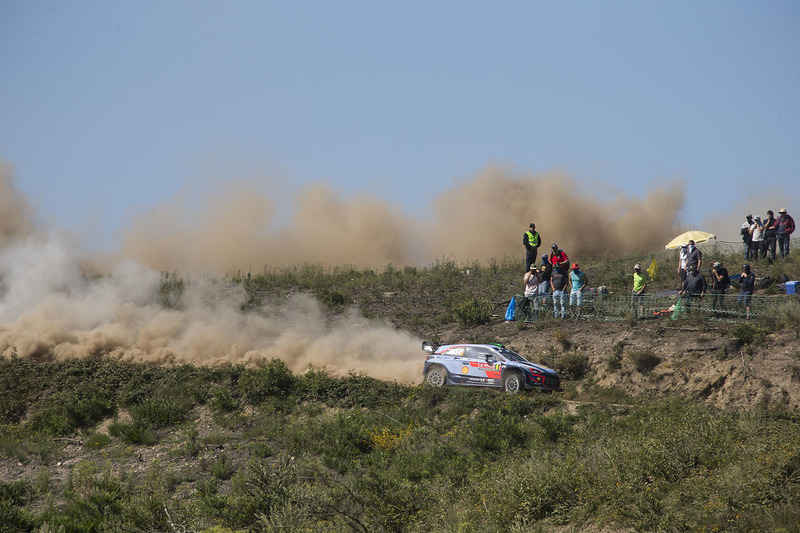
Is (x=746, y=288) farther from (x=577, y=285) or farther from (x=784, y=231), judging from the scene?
(x=784, y=231)

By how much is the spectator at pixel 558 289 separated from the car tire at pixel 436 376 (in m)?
5.95

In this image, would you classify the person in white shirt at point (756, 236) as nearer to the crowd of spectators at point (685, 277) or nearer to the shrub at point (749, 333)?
the crowd of spectators at point (685, 277)

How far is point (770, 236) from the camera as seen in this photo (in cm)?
2969

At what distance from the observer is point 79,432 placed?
73.0 feet

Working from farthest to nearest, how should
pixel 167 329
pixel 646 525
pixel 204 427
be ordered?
pixel 167 329 < pixel 204 427 < pixel 646 525

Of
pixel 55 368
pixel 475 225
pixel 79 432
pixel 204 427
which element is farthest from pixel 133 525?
pixel 475 225

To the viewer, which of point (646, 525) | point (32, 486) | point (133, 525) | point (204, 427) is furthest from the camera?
point (204, 427)

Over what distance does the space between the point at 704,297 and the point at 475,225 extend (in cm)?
2497

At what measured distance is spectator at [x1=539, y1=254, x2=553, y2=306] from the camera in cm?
2723

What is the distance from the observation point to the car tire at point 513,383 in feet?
68.6

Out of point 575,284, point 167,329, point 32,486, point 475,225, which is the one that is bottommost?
point 32,486

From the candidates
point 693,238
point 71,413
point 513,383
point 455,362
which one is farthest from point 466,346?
point 693,238

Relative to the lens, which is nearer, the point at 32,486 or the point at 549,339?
the point at 32,486

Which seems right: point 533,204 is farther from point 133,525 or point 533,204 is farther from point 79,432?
point 133,525
